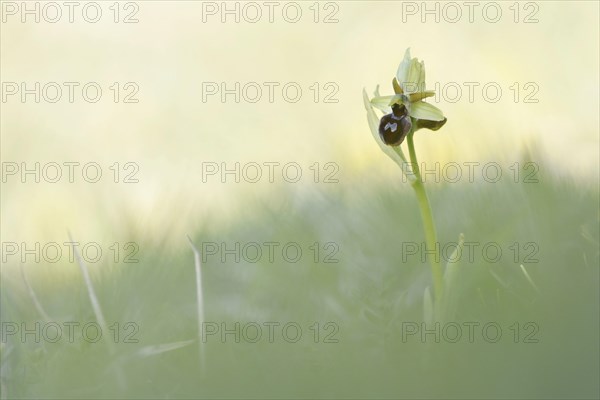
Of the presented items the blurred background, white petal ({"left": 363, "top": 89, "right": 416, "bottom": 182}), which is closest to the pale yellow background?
the blurred background

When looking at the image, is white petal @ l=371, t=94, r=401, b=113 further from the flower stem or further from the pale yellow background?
the pale yellow background

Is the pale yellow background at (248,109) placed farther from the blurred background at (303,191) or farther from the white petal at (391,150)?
the white petal at (391,150)

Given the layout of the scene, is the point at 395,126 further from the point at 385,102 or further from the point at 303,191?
the point at 303,191

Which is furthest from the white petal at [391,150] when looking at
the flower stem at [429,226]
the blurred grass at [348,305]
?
the blurred grass at [348,305]

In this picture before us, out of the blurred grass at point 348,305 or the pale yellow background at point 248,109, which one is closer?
the blurred grass at point 348,305

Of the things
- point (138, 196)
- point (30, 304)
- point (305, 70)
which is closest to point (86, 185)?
point (138, 196)

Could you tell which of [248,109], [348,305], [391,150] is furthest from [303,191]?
[248,109]
